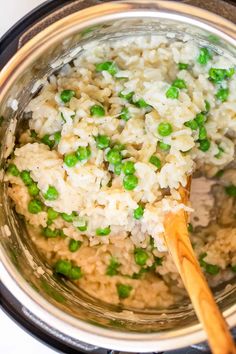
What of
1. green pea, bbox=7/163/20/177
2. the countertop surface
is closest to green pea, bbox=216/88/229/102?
green pea, bbox=7/163/20/177

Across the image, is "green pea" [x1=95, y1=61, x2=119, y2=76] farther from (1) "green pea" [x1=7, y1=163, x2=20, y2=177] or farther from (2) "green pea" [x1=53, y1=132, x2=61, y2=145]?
(1) "green pea" [x1=7, y1=163, x2=20, y2=177]

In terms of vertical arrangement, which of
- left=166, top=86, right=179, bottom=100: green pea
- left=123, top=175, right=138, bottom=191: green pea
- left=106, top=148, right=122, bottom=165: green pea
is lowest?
left=123, top=175, right=138, bottom=191: green pea

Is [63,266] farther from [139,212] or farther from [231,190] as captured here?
[231,190]

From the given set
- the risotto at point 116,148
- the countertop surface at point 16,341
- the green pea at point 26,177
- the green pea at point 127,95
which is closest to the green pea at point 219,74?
the risotto at point 116,148

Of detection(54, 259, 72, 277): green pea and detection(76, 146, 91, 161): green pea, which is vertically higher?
detection(76, 146, 91, 161): green pea

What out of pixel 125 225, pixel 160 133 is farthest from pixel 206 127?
pixel 125 225

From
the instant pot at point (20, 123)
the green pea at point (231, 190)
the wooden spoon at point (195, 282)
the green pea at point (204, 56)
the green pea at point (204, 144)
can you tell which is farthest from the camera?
the green pea at point (231, 190)

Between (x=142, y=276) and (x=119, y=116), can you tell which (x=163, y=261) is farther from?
(x=119, y=116)

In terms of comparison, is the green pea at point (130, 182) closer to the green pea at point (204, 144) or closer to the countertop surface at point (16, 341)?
the green pea at point (204, 144)
